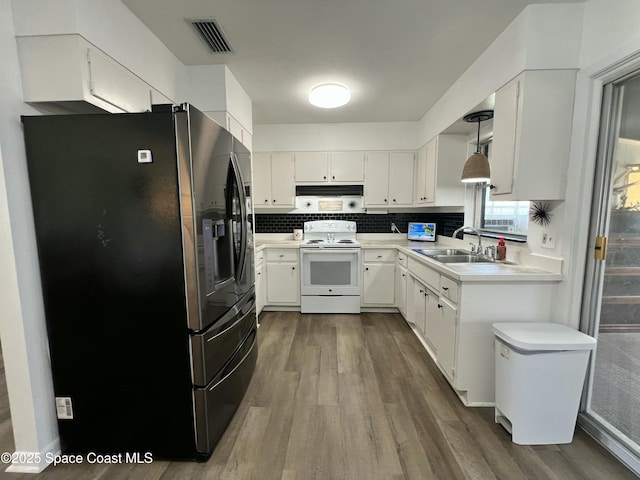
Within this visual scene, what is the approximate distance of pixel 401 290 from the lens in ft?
11.1

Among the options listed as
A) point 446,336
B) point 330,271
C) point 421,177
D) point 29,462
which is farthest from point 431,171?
point 29,462

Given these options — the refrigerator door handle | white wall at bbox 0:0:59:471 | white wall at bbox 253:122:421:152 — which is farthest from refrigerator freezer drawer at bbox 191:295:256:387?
white wall at bbox 253:122:421:152

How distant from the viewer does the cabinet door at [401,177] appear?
380cm

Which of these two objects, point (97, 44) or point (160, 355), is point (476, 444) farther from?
point (97, 44)

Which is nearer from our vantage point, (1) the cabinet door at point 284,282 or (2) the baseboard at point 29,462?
(2) the baseboard at point 29,462

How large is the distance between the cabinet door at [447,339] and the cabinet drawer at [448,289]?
0.07m

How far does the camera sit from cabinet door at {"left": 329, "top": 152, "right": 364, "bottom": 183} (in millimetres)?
3818

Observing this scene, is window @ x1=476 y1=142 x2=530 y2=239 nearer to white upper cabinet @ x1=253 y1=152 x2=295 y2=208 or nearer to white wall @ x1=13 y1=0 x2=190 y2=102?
white upper cabinet @ x1=253 y1=152 x2=295 y2=208

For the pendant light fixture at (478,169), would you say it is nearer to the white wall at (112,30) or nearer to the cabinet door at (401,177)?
the cabinet door at (401,177)

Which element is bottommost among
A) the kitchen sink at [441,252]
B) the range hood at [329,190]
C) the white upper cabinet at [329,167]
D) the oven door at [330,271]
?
the oven door at [330,271]

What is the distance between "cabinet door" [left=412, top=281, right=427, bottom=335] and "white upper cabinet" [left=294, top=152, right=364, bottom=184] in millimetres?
1710

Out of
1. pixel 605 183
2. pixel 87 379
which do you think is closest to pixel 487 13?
pixel 605 183

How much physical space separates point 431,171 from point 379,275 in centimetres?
141

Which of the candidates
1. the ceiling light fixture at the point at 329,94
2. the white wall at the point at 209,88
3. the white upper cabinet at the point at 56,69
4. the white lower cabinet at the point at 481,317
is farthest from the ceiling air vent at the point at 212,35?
the white lower cabinet at the point at 481,317
